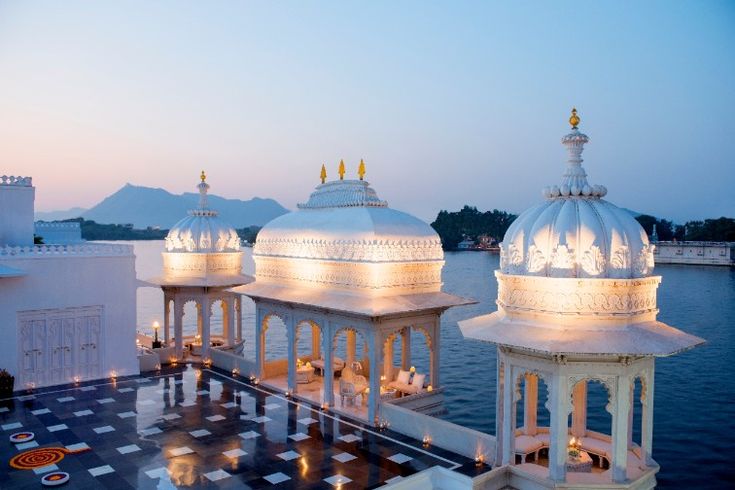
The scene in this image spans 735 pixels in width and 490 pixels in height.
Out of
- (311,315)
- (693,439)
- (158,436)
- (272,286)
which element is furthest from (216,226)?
(693,439)

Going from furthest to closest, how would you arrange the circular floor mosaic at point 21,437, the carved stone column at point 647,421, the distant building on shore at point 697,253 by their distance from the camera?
the distant building on shore at point 697,253 < the circular floor mosaic at point 21,437 < the carved stone column at point 647,421

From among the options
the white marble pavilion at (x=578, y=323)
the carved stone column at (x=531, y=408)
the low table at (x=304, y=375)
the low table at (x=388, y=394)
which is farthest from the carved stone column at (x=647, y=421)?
the low table at (x=304, y=375)

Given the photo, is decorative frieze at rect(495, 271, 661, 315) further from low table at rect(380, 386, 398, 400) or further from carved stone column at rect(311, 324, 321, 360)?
carved stone column at rect(311, 324, 321, 360)

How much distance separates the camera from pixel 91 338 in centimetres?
1702

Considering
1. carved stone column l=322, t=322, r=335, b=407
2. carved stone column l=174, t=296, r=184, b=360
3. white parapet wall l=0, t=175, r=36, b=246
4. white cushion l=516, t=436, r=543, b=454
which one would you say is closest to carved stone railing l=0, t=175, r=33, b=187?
white parapet wall l=0, t=175, r=36, b=246

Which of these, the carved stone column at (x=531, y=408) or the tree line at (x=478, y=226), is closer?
the carved stone column at (x=531, y=408)

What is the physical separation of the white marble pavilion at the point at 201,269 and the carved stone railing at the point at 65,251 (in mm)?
2065

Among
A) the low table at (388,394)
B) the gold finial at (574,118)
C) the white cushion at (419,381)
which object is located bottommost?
the low table at (388,394)

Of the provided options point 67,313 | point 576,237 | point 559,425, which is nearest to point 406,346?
point 559,425

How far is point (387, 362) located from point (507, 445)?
607 cm

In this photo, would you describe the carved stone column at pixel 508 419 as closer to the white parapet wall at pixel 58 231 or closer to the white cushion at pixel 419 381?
the white cushion at pixel 419 381

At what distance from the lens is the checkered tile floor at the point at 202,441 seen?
10.4 m

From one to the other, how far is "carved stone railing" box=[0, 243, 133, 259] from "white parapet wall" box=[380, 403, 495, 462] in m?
9.37

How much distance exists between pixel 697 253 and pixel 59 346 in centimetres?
9167
